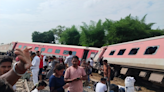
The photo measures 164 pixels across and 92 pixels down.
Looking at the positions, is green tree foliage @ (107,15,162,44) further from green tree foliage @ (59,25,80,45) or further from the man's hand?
the man's hand

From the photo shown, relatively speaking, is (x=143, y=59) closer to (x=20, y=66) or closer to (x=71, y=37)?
→ (x=20, y=66)

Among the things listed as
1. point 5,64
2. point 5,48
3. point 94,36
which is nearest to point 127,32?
point 94,36

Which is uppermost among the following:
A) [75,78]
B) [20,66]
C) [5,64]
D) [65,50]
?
[20,66]

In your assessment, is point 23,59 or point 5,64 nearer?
point 23,59

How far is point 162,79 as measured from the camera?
614 cm

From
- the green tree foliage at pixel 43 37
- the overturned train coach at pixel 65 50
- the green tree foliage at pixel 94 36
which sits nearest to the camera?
the overturned train coach at pixel 65 50

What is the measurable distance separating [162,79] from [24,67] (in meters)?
6.58

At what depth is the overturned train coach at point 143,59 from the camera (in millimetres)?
6401

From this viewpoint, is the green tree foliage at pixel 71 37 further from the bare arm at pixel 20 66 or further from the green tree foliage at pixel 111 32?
the bare arm at pixel 20 66

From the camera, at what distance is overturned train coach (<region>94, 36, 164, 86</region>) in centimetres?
640

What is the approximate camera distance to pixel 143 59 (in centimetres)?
736

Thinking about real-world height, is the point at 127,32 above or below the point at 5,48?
above

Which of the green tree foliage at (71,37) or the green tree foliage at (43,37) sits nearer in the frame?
the green tree foliage at (71,37)

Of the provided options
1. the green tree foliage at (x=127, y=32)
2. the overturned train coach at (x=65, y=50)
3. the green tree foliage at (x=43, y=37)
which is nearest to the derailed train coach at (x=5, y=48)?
the overturned train coach at (x=65, y=50)
